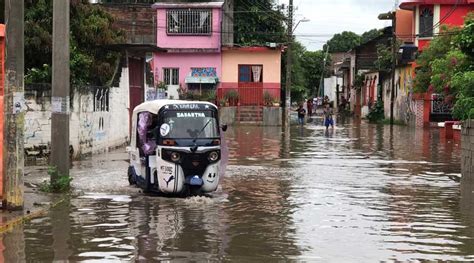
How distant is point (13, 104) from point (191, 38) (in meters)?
36.5

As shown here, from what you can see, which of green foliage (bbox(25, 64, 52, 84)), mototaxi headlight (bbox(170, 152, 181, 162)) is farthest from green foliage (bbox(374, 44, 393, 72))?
mototaxi headlight (bbox(170, 152, 181, 162))

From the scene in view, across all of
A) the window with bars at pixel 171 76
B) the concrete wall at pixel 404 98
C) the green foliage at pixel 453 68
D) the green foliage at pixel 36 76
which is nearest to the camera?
the green foliage at pixel 453 68

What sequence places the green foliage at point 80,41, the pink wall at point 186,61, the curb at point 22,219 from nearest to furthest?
the curb at point 22,219 → the green foliage at point 80,41 → the pink wall at point 186,61

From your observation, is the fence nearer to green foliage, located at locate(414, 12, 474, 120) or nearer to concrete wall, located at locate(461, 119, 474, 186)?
green foliage, located at locate(414, 12, 474, 120)

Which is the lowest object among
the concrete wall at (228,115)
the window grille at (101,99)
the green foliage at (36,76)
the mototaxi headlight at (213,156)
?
the mototaxi headlight at (213,156)

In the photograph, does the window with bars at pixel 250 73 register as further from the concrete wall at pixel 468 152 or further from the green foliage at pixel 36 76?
the concrete wall at pixel 468 152

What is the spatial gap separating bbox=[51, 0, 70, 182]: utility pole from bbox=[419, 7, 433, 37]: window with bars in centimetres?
3820

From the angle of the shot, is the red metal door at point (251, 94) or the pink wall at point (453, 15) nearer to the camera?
the red metal door at point (251, 94)

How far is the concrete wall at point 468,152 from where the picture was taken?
16.3 meters

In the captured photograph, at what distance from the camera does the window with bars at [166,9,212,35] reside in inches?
1829

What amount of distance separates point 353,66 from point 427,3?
2709 centimetres

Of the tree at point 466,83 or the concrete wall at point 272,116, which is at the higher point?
the tree at point 466,83

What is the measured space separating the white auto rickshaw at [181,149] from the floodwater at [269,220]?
13.8 inches

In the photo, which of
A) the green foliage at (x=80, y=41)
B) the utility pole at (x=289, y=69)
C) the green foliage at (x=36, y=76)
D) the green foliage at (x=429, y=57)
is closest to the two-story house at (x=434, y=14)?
the green foliage at (x=429, y=57)
